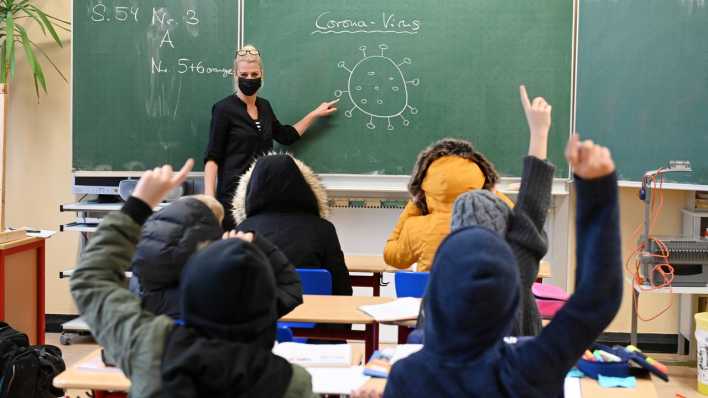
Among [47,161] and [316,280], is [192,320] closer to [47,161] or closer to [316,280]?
[316,280]

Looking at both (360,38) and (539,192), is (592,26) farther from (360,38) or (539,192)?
(539,192)

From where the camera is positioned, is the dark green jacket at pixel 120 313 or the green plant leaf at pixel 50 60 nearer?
the dark green jacket at pixel 120 313

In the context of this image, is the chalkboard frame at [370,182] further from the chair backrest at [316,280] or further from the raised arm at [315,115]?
the chair backrest at [316,280]

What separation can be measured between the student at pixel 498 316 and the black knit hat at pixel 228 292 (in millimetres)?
319

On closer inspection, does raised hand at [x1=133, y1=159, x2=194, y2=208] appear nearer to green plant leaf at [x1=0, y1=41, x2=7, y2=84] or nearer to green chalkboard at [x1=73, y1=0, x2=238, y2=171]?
green chalkboard at [x1=73, y1=0, x2=238, y2=171]

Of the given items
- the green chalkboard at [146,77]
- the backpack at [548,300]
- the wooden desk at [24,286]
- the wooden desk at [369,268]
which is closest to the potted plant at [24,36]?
the green chalkboard at [146,77]

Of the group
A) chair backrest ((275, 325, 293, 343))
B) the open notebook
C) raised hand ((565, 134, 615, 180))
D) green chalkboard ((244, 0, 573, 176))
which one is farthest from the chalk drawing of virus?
raised hand ((565, 134, 615, 180))

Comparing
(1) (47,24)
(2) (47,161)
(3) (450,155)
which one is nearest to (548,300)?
(3) (450,155)

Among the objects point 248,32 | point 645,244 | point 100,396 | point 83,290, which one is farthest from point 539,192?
point 248,32

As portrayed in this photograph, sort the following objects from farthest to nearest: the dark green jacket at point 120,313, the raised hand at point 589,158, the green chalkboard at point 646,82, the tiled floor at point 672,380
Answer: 1. the green chalkboard at point 646,82
2. the tiled floor at point 672,380
3. the dark green jacket at point 120,313
4. the raised hand at point 589,158

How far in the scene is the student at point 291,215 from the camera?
370 centimetres

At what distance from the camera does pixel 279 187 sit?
3.71 m

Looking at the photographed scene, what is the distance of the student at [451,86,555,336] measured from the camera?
2.26 m

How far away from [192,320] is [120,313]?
0.21 m
